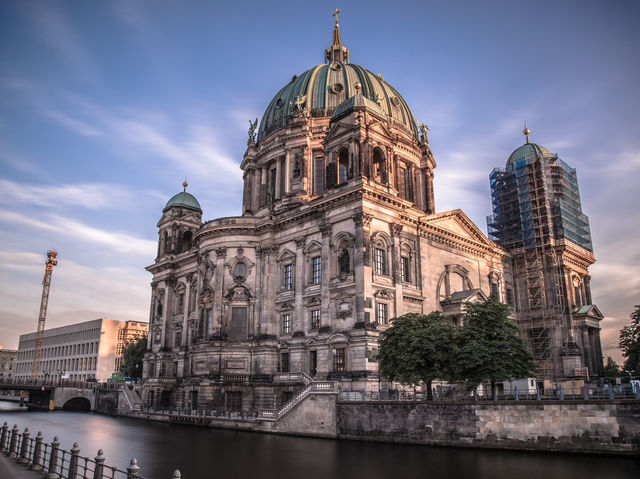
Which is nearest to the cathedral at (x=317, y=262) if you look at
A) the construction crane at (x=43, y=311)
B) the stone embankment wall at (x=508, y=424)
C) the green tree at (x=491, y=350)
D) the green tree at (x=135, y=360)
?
the green tree at (x=491, y=350)

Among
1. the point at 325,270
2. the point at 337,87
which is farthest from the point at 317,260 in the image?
the point at 337,87

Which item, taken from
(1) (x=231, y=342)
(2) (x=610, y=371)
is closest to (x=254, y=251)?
(1) (x=231, y=342)

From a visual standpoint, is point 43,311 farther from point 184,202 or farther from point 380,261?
point 380,261

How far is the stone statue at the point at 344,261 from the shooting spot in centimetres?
4556

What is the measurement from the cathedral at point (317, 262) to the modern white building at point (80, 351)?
163 feet

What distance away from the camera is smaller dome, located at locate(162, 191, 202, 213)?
73438 mm

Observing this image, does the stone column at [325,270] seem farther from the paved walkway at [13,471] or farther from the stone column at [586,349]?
the stone column at [586,349]

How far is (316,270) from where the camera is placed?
48.8 meters

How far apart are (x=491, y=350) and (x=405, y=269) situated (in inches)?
633

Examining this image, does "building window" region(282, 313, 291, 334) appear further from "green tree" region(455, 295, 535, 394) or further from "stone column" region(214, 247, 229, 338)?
"green tree" region(455, 295, 535, 394)

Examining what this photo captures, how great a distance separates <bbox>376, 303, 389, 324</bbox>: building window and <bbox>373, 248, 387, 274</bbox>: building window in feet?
9.36

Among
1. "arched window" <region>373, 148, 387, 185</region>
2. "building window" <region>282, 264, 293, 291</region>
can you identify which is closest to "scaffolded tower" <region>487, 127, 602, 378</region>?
"arched window" <region>373, 148, 387, 185</region>

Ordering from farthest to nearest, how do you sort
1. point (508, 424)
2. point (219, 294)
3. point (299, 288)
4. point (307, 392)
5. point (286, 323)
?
1. point (219, 294)
2. point (286, 323)
3. point (299, 288)
4. point (307, 392)
5. point (508, 424)

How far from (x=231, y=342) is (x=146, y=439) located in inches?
597
